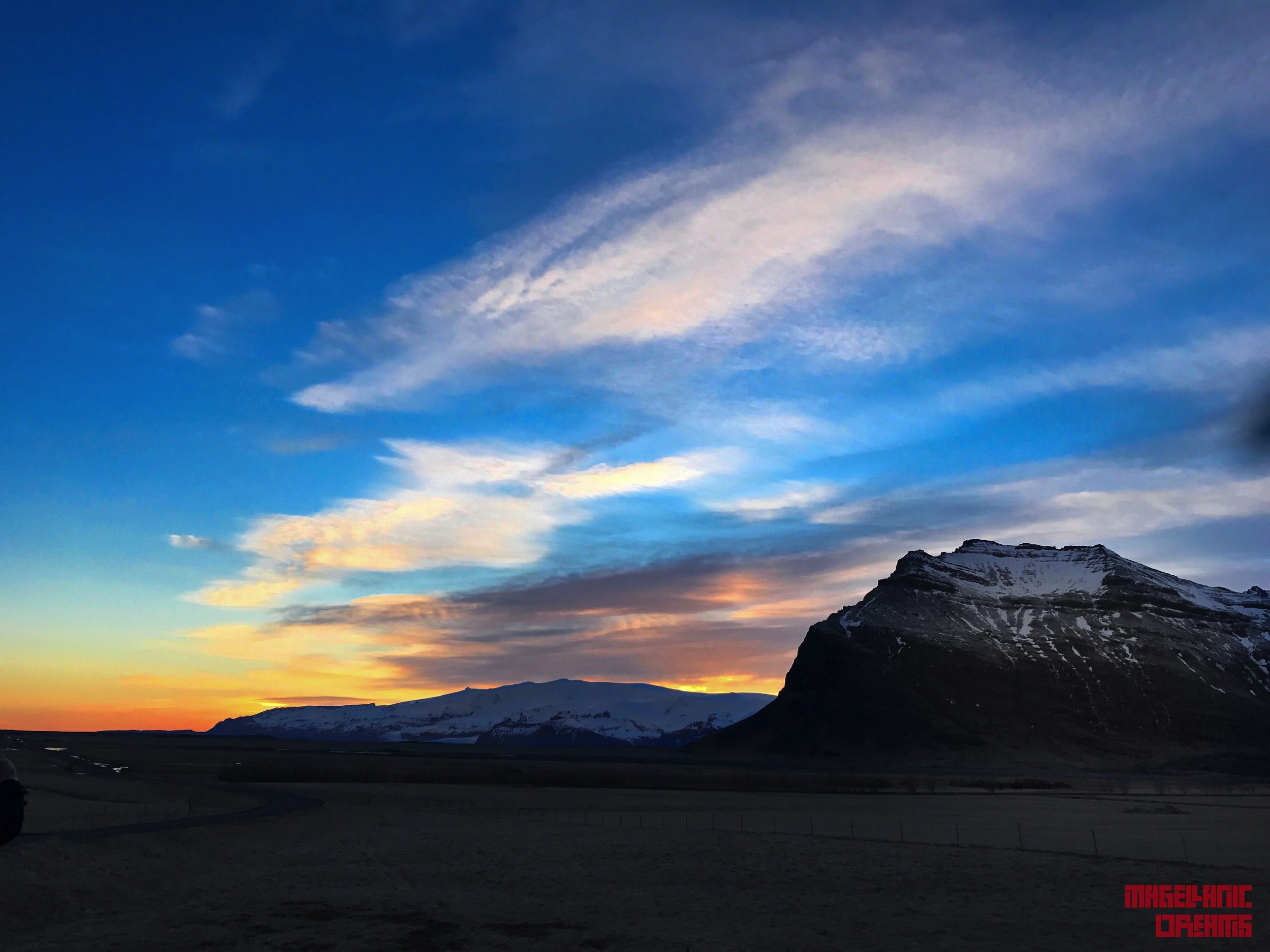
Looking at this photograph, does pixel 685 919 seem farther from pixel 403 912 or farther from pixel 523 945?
pixel 403 912

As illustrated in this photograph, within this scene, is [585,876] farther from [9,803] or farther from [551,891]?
[9,803]

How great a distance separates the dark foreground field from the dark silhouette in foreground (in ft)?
2.69

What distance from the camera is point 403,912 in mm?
27469

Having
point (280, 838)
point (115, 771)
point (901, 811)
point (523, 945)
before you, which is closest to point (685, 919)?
point (523, 945)

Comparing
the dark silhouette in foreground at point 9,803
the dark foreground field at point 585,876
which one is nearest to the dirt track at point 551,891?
the dark foreground field at point 585,876

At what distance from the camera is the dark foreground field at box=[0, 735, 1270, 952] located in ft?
82.6

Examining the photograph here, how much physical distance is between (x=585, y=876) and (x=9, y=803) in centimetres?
1840

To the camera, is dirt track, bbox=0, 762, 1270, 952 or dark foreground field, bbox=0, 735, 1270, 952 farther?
dark foreground field, bbox=0, 735, 1270, 952

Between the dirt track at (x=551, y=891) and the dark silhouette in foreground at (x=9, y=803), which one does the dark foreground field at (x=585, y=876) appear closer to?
the dirt track at (x=551, y=891)

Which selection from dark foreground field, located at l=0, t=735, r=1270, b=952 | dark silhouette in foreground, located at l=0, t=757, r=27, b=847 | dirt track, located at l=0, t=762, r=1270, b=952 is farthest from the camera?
dark silhouette in foreground, located at l=0, t=757, r=27, b=847

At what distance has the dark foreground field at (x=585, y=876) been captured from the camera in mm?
25172

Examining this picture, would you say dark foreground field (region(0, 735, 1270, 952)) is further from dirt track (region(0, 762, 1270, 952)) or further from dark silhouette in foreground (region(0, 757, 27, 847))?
dark silhouette in foreground (region(0, 757, 27, 847))

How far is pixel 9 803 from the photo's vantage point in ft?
92.0

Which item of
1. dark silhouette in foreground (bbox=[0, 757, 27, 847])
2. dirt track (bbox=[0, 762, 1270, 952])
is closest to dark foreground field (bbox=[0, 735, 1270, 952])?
dirt track (bbox=[0, 762, 1270, 952])
